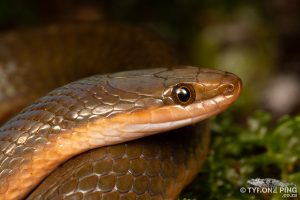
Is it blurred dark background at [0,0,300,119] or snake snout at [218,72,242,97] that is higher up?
blurred dark background at [0,0,300,119]

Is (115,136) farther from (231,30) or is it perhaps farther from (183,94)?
(231,30)

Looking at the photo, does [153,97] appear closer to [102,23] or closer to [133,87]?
[133,87]

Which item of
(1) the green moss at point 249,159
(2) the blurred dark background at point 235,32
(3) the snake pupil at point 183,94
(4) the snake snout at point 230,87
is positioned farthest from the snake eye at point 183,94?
(2) the blurred dark background at point 235,32

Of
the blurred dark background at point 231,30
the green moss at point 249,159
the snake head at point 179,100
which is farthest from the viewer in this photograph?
the blurred dark background at point 231,30

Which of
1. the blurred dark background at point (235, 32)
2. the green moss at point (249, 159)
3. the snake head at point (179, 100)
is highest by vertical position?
the blurred dark background at point (235, 32)

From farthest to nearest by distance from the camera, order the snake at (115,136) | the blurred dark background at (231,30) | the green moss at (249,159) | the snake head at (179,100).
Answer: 1. the blurred dark background at (231,30)
2. the green moss at (249,159)
3. the snake head at (179,100)
4. the snake at (115,136)

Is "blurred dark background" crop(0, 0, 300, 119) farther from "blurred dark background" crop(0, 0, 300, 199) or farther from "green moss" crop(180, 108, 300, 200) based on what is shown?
"green moss" crop(180, 108, 300, 200)

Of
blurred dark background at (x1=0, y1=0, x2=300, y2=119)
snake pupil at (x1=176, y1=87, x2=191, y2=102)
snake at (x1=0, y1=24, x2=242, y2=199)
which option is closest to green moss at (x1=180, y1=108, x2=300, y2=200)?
snake at (x1=0, y1=24, x2=242, y2=199)

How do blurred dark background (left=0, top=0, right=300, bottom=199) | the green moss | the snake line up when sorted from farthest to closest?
1. blurred dark background (left=0, top=0, right=300, bottom=199)
2. the green moss
3. the snake

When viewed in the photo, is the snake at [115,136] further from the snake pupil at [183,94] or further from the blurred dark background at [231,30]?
the blurred dark background at [231,30]
